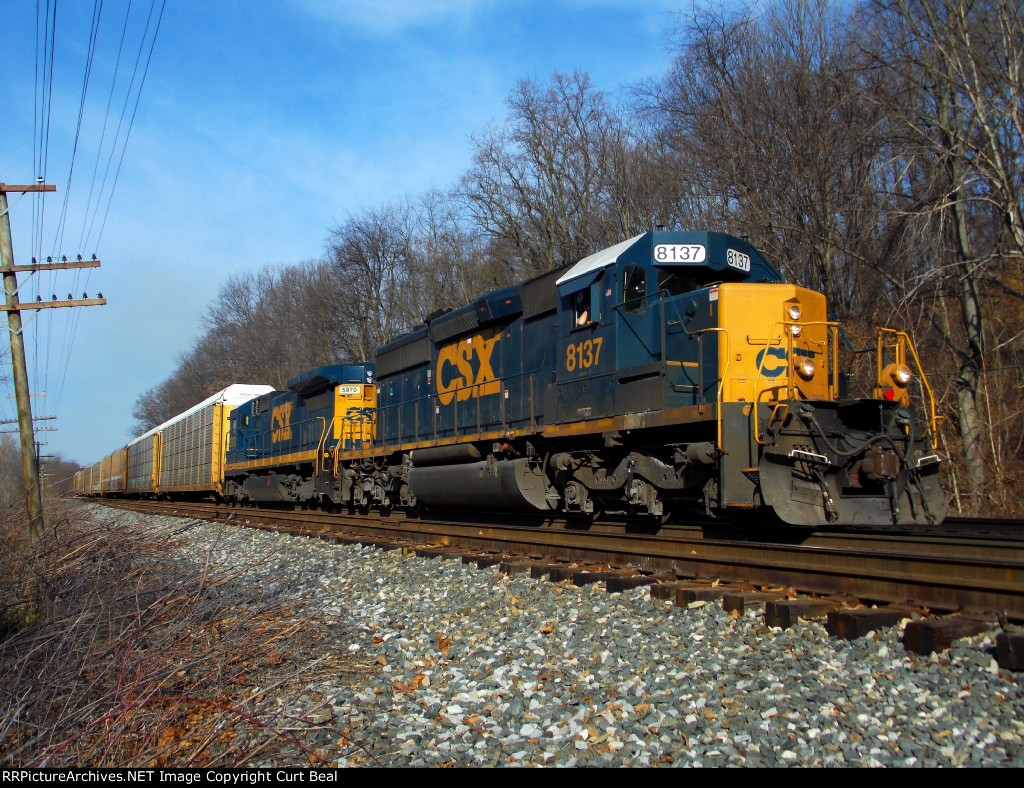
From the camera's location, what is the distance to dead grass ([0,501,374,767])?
3.62 metres

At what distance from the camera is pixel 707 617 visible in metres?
5.46

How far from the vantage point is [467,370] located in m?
12.7

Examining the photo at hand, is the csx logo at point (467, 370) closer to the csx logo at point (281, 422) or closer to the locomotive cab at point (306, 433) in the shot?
the locomotive cab at point (306, 433)

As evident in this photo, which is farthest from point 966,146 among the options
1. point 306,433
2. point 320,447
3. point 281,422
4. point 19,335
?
point 281,422

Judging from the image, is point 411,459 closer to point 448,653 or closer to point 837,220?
point 448,653

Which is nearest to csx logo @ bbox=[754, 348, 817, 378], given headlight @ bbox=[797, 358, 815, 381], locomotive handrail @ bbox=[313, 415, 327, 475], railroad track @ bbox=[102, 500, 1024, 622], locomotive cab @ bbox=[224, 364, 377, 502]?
headlight @ bbox=[797, 358, 815, 381]

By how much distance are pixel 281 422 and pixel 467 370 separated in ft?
32.8

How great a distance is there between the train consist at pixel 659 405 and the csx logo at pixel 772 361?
0.02 m

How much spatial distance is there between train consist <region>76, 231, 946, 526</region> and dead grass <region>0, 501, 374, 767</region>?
401cm

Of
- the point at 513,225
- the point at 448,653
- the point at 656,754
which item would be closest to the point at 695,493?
the point at 448,653

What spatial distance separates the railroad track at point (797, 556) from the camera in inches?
202

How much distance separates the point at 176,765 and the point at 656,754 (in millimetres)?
2152

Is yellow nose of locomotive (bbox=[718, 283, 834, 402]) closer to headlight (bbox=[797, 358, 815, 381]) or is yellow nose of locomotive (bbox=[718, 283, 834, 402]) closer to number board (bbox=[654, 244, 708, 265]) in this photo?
headlight (bbox=[797, 358, 815, 381])

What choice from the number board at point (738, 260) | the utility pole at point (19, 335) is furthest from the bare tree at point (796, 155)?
the utility pole at point (19, 335)
